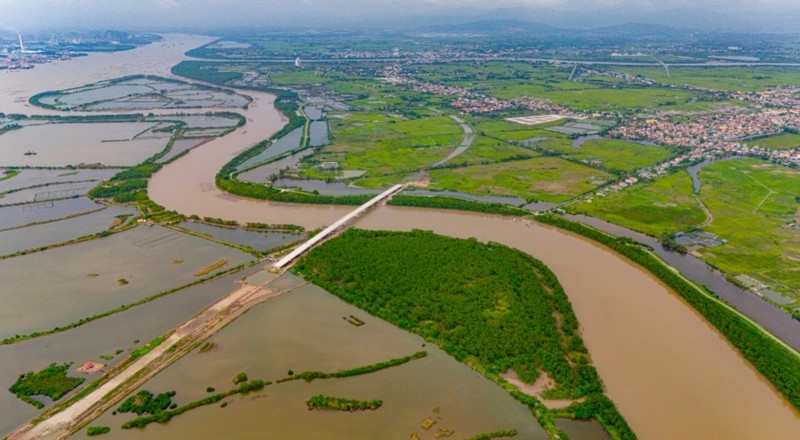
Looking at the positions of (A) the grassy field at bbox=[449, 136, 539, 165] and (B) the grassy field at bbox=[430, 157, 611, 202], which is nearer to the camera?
(B) the grassy field at bbox=[430, 157, 611, 202]

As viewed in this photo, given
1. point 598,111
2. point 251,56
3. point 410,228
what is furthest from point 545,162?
point 251,56

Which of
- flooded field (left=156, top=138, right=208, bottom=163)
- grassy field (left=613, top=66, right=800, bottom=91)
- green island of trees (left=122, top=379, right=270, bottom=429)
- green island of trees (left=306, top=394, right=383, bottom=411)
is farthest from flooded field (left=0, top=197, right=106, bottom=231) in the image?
grassy field (left=613, top=66, right=800, bottom=91)

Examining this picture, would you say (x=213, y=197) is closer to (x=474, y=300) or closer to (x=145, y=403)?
(x=145, y=403)

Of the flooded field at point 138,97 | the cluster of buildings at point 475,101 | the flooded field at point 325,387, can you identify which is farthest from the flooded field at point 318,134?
the flooded field at point 325,387

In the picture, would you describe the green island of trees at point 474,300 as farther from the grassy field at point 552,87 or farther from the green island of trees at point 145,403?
the grassy field at point 552,87

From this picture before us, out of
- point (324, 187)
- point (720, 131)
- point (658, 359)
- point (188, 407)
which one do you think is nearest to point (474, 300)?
point (658, 359)

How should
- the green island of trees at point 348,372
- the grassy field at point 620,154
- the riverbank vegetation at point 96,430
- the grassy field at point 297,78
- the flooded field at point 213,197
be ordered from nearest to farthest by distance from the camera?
the riverbank vegetation at point 96,430
the green island of trees at point 348,372
the flooded field at point 213,197
the grassy field at point 620,154
the grassy field at point 297,78

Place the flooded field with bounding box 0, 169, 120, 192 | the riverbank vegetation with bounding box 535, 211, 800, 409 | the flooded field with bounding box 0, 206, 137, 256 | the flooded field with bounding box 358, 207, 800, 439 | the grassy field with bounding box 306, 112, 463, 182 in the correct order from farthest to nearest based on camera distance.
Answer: the grassy field with bounding box 306, 112, 463, 182 < the flooded field with bounding box 0, 169, 120, 192 < the flooded field with bounding box 0, 206, 137, 256 < the riverbank vegetation with bounding box 535, 211, 800, 409 < the flooded field with bounding box 358, 207, 800, 439

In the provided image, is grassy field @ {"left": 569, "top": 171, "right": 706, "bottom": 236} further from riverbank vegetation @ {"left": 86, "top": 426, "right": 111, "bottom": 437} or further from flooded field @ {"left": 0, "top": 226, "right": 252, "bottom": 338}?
riverbank vegetation @ {"left": 86, "top": 426, "right": 111, "bottom": 437}
